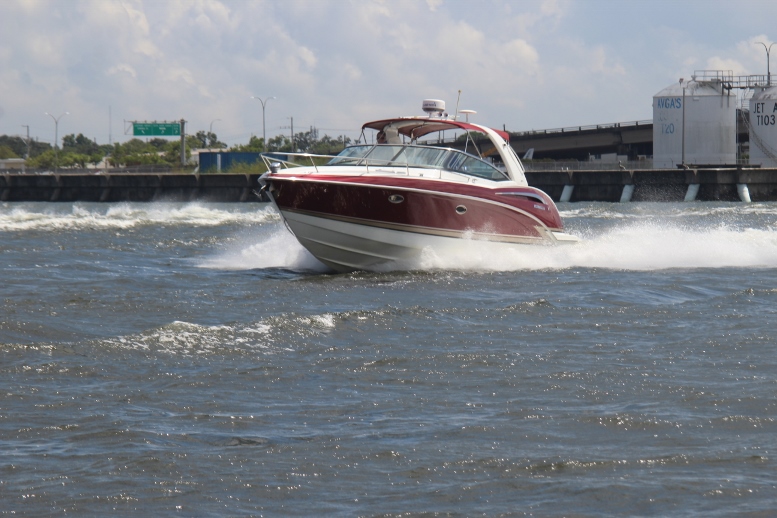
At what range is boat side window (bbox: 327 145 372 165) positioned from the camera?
16.6 meters

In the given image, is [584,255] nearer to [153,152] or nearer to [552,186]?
[552,186]

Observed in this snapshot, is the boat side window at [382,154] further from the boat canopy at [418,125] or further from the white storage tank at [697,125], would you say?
the white storage tank at [697,125]

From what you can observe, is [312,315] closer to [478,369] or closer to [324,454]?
[478,369]

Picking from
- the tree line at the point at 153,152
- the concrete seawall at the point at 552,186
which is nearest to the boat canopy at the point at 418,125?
the concrete seawall at the point at 552,186

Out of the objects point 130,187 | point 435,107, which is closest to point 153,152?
point 130,187

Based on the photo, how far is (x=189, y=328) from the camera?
1043 centimetres

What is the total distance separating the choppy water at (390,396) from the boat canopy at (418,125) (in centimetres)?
342

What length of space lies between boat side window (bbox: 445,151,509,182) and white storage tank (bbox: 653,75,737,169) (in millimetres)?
58039

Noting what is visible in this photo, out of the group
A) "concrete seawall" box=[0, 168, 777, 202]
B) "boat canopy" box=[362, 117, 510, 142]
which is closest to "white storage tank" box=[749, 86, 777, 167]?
"concrete seawall" box=[0, 168, 777, 202]

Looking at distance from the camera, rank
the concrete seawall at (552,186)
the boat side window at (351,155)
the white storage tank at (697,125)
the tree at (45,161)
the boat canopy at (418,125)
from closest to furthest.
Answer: the boat side window at (351,155), the boat canopy at (418,125), the concrete seawall at (552,186), the white storage tank at (697,125), the tree at (45,161)

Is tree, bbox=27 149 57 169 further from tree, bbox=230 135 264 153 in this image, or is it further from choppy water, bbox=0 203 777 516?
choppy water, bbox=0 203 777 516

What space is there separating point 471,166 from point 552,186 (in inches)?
1604

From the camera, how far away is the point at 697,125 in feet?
237

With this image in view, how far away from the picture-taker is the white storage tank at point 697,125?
236 feet
